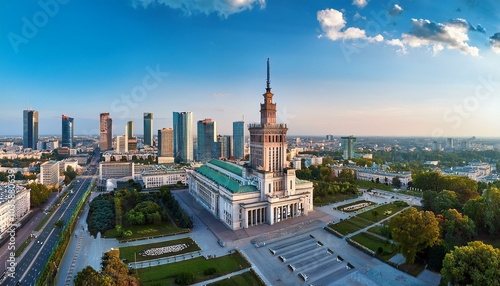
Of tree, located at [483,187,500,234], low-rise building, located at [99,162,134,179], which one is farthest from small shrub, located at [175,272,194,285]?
low-rise building, located at [99,162,134,179]

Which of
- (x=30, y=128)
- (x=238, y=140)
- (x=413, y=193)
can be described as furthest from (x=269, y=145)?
(x=30, y=128)

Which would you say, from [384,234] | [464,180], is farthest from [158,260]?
[464,180]

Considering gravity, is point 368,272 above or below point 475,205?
below

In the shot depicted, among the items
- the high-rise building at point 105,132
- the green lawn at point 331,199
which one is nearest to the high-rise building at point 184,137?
the high-rise building at point 105,132

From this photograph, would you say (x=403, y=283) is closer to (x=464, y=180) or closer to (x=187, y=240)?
(x=187, y=240)

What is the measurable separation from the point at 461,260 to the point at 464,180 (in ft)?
149

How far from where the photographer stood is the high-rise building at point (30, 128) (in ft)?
529

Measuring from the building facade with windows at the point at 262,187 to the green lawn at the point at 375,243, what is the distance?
12130mm

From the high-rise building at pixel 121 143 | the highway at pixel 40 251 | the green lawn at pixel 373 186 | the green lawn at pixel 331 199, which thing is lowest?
the highway at pixel 40 251

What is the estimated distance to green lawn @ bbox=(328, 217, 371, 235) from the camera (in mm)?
44281

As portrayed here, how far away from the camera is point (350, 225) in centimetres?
4634

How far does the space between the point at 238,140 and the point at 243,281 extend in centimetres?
12298

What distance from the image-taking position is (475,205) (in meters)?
39.4

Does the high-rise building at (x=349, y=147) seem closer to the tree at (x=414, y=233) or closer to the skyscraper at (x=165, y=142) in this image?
the skyscraper at (x=165, y=142)
